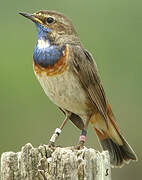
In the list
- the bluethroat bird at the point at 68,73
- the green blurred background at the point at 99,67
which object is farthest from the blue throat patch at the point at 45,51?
the green blurred background at the point at 99,67

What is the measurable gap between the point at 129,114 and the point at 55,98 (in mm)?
4370

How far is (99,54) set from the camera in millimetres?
14719

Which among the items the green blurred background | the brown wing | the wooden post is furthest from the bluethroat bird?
the green blurred background

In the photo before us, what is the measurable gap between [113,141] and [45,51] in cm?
149

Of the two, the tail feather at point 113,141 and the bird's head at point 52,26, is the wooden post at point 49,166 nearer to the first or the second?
the tail feather at point 113,141

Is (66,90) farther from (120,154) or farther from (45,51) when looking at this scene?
(120,154)

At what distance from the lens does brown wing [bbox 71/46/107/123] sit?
30.8 feet

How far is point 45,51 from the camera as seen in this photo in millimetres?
9289

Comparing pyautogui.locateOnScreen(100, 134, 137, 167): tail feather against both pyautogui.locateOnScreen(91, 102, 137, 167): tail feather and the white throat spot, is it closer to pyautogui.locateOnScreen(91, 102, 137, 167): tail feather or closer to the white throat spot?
pyautogui.locateOnScreen(91, 102, 137, 167): tail feather

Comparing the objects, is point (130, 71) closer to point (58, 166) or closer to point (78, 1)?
point (78, 1)

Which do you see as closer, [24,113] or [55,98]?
[55,98]

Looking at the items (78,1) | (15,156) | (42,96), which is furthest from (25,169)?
(78,1)

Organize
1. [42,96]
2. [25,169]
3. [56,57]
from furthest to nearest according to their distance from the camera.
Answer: [42,96] → [56,57] → [25,169]

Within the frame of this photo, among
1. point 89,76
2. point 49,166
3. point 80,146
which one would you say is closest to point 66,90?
point 89,76
